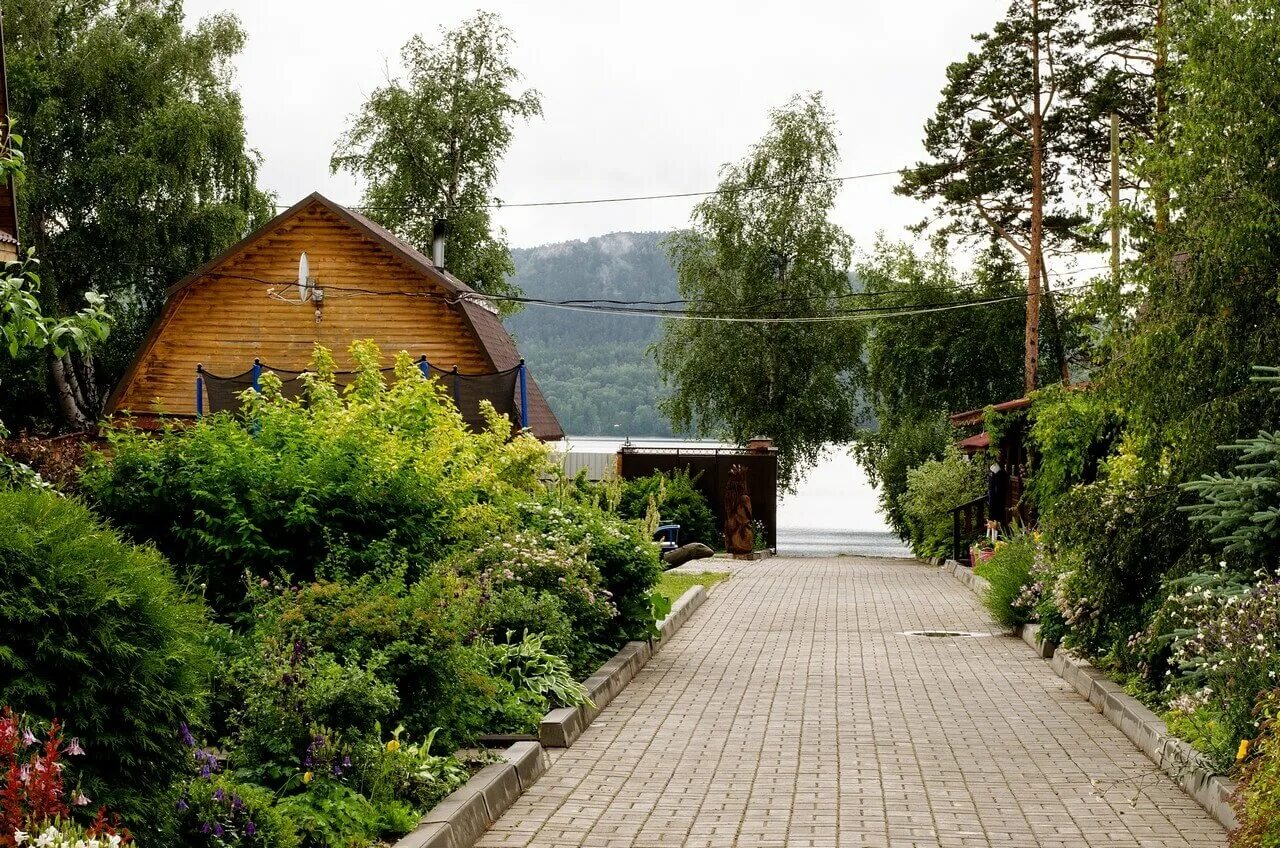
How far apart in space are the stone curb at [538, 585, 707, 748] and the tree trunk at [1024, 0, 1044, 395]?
25.6 m

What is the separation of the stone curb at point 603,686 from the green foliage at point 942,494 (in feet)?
61.3

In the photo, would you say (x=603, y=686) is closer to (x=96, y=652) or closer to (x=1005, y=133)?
(x=96, y=652)

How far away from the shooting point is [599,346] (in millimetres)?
107812

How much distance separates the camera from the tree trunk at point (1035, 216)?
1607 inches

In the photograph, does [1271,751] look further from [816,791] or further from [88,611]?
[88,611]

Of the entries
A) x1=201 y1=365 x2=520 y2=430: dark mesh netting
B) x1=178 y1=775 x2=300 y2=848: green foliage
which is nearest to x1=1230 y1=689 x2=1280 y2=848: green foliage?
x1=178 y1=775 x2=300 y2=848: green foliage

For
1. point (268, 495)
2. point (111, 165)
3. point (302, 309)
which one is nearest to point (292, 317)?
point (302, 309)

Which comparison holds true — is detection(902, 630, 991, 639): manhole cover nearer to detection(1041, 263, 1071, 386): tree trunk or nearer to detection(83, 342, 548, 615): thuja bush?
detection(83, 342, 548, 615): thuja bush

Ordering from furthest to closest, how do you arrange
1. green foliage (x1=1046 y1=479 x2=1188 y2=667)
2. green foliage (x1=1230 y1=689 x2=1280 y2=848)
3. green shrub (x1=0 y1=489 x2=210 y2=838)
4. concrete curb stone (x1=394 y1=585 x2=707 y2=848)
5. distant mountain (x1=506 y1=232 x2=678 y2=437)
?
distant mountain (x1=506 y1=232 x2=678 y2=437)
green foliage (x1=1046 y1=479 x2=1188 y2=667)
concrete curb stone (x1=394 y1=585 x2=707 y2=848)
green foliage (x1=1230 y1=689 x2=1280 y2=848)
green shrub (x1=0 y1=489 x2=210 y2=838)

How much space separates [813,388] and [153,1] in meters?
23.3

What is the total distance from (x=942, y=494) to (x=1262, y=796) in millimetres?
30025

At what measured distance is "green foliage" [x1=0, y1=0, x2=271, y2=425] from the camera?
35.7 metres

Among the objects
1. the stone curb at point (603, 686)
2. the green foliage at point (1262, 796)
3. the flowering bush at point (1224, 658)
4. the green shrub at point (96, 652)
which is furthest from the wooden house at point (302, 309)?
the green shrub at point (96, 652)

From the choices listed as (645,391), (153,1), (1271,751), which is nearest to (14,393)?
(153,1)
